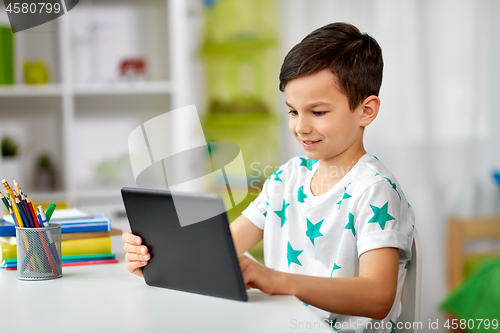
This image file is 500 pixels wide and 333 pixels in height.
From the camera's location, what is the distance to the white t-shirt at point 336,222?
796mm

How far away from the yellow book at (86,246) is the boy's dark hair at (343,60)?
0.45 metres

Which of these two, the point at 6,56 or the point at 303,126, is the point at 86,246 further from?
the point at 6,56

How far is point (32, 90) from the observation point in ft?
7.11

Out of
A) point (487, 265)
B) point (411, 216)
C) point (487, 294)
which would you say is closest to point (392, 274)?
point (411, 216)

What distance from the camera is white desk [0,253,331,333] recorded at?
566 millimetres

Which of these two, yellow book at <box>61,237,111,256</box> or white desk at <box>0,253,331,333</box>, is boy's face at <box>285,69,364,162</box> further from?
yellow book at <box>61,237,111,256</box>

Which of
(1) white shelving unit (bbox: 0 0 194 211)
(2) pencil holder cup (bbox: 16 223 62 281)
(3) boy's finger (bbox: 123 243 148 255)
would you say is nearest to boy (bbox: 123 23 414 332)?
(3) boy's finger (bbox: 123 243 148 255)

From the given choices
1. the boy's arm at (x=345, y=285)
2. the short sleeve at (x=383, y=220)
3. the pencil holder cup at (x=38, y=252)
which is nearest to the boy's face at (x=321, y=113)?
the short sleeve at (x=383, y=220)

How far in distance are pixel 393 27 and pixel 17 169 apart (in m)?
1.78

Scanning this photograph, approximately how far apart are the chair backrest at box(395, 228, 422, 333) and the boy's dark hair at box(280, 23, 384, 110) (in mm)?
278

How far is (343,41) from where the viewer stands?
0.91 m

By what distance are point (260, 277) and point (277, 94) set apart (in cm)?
167

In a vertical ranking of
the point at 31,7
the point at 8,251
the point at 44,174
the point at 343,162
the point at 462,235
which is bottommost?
the point at 462,235

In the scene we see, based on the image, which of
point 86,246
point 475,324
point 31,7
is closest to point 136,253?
point 86,246
